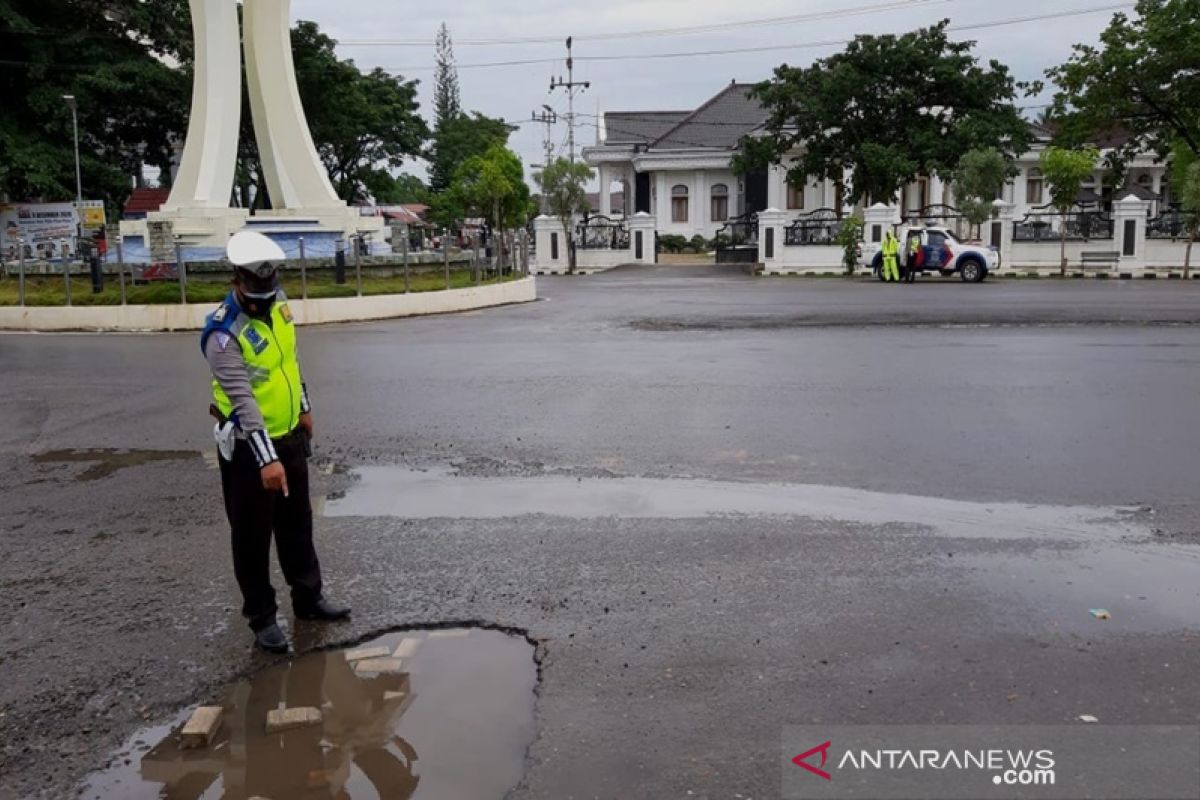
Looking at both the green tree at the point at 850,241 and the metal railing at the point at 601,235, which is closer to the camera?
the green tree at the point at 850,241

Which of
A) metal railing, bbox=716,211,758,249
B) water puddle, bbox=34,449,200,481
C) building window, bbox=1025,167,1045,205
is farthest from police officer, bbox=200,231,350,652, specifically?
building window, bbox=1025,167,1045,205

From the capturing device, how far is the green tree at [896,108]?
4066cm

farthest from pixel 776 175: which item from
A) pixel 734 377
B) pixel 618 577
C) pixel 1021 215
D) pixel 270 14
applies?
pixel 618 577

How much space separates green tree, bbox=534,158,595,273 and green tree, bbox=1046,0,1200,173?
18451 mm

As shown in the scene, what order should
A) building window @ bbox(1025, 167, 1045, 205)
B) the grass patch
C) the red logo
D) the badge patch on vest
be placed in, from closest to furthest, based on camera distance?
the red logo → the badge patch on vest → the grass patch → building window @ bbox(1025, 167, 1045, 205)

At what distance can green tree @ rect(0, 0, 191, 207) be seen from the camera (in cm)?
3803

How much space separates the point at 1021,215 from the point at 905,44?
7907 mm

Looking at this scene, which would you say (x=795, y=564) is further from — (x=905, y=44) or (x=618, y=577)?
(x=905, y=44)

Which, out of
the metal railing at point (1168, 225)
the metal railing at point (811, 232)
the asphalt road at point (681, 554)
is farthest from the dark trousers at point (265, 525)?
the metal railing at point (1168, 225)

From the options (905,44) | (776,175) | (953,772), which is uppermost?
(905,44)

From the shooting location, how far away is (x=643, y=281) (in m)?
35.0

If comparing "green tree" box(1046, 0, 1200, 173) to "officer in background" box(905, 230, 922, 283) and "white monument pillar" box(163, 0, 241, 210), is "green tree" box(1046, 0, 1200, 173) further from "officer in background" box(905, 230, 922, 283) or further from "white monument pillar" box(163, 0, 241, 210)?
"white monument pillar" box(163, 0, 241, 210)

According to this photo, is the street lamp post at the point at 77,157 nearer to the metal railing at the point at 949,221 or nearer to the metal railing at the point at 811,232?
the metal railing at the point at 811,232

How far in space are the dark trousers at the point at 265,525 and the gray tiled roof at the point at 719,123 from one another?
50650mm
